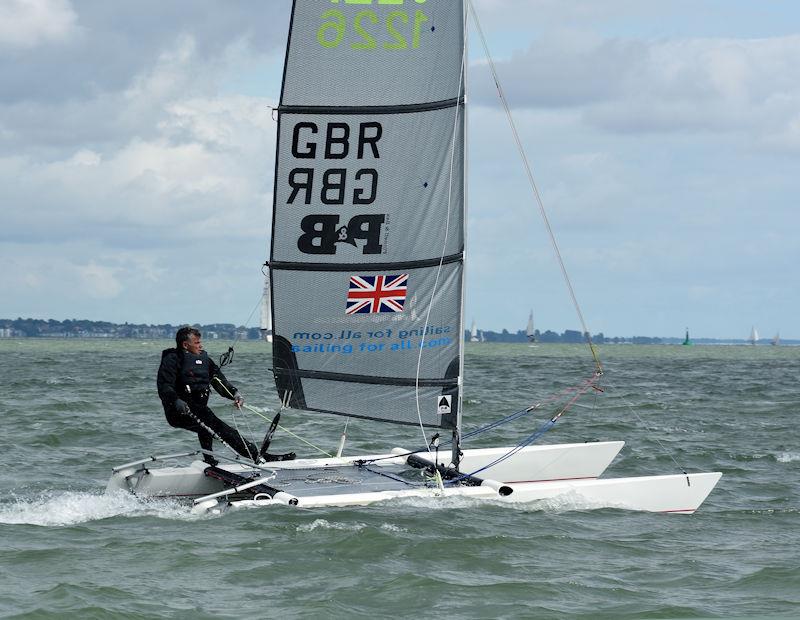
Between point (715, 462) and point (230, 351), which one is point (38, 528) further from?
point (715, 462)

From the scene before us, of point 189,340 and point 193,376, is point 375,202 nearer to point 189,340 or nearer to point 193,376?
point 189,340

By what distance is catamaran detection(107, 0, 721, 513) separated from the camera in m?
11.0

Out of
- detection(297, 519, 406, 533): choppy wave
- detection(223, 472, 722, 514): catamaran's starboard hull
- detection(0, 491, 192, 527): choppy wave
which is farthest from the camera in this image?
detection(223, 472, 722, 514): catamaran's starboard hull

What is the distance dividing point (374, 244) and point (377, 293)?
49cm

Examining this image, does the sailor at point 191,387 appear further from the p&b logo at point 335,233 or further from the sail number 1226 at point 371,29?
the sail number 1226 at point 371,29

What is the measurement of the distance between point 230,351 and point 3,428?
7.78 m

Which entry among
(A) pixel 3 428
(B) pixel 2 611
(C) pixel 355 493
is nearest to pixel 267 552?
(C) pixel 355 493

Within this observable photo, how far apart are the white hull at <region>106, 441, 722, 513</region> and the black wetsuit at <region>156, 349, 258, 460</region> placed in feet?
1.37

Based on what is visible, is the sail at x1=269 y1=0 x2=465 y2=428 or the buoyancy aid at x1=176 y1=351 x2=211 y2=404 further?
the sail at x1=269 y1=0 x2=465 y2=428

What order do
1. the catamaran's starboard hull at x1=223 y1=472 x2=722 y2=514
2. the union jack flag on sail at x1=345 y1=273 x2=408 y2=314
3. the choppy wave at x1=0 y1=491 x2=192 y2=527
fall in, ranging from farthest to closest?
the union jack flag on sail at x1=345 y1=273 x2=408 y2=314 → the catamaran's starboard hull at x1=223 y1=472 x2=722 y2=514 → the choppy wave at x1=0 y1=491 x2=192 y2=527

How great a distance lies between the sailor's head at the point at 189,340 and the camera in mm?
10922

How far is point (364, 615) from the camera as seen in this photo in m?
7.29

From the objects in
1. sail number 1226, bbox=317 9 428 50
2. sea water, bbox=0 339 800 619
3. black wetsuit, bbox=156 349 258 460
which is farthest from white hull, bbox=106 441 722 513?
sail number 1226, bbox=317 9 428 50

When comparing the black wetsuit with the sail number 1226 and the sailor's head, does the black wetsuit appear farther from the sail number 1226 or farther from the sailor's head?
the sail number 1226
